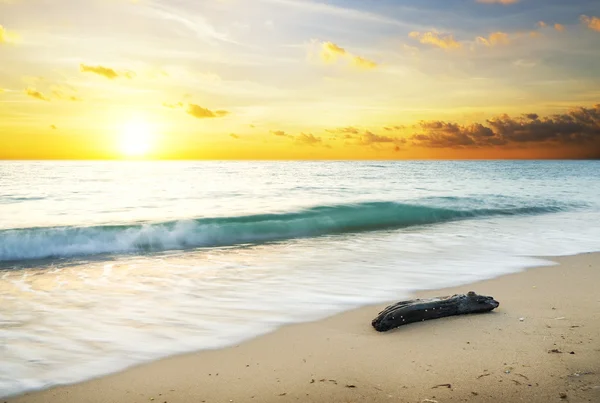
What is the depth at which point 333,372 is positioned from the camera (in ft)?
11.8

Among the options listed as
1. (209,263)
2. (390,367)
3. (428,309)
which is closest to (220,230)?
(209,263)

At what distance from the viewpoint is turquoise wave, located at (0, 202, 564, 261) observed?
11.3m

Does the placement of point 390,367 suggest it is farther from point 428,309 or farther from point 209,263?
point 209,263

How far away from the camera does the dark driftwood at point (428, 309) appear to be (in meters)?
4.52

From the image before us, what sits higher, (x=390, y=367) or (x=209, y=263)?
(x=390, y=367)

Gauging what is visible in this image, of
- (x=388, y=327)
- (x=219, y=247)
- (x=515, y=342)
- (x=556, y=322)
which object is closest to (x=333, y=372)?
(x=388, y=327)

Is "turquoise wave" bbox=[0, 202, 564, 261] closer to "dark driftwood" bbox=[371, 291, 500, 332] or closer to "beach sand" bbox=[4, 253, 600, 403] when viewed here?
"beach sand" bbox=[4, 253, 600, 403]

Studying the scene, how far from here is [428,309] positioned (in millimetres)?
4672

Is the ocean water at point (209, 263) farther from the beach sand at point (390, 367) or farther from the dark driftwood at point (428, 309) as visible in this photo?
the dark driftwood at point (428, 309)

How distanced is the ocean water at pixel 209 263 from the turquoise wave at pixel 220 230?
0.18 ft

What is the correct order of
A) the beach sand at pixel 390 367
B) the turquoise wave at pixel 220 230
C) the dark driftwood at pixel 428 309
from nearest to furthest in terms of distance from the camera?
the beach sand at pixel 390 367, the dark driftwood at pixel 428 309, the turquoise wave at pixel 220 230

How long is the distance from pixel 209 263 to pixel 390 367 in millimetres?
6000

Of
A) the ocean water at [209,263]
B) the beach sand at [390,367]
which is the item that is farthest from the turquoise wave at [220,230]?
the beach sand at [390,367]

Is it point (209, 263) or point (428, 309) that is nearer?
point (428, 309)
